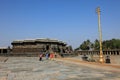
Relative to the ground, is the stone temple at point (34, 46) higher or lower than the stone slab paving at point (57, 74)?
higher

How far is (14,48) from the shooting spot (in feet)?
205

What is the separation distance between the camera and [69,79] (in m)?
11.7

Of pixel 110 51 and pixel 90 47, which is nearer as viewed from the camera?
pixel 110 51

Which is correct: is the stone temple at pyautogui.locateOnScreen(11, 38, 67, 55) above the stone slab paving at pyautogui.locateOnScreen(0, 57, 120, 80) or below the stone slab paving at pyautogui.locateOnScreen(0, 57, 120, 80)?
above

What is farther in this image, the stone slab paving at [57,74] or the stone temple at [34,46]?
the stone temple at [34,46]

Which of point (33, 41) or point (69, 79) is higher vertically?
point (33, 41)

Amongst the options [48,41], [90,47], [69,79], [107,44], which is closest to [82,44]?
[90,47]

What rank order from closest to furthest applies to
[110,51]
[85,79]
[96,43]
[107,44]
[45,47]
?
[85,79], [45,47], [110,51], [96,43], [107,44]

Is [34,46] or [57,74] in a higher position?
[34,46]

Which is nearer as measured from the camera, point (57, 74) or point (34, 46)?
point (57, 74)

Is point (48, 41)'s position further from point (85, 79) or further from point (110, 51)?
point (85, 79)

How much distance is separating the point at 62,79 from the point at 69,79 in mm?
393

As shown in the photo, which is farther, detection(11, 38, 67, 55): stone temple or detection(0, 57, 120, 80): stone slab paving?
detection(11, 38, 67, 55): stone temple

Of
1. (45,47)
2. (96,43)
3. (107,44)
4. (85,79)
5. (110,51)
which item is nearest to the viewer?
(85,79)
